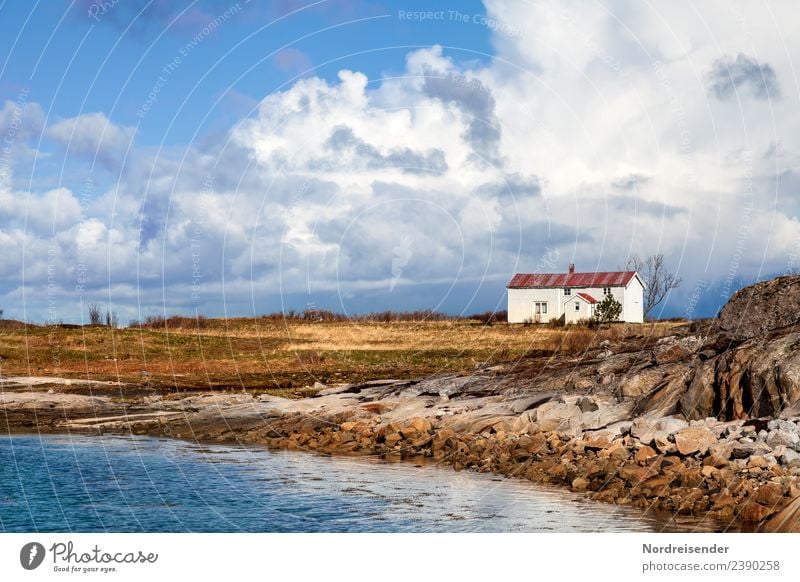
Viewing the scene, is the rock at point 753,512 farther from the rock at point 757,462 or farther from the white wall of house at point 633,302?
the white wall of house at point 633,302

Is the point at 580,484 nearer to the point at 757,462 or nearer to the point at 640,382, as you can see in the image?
the point at 757,462

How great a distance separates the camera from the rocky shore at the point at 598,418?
2441 centimetres

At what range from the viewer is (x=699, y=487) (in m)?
24.1

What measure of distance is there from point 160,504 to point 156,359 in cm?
4268

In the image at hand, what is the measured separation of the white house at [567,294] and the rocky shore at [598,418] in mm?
51156

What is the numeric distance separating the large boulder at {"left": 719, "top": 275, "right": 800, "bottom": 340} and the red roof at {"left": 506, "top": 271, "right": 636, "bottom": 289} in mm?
66278

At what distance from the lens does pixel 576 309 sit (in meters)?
101

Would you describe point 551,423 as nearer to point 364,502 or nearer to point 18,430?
point 364,502

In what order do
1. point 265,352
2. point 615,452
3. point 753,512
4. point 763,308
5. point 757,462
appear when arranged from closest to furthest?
1. point 753,512
2. point 757,462
3. point 615,452
4. point 763,308
5. point 265,352

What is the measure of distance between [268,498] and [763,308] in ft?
62.8

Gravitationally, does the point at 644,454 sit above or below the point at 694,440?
below

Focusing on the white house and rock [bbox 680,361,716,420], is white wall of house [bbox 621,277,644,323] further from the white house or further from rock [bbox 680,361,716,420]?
rock [bbox 680,361,716,420]

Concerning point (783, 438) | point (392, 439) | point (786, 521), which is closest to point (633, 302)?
point (392, 439)
